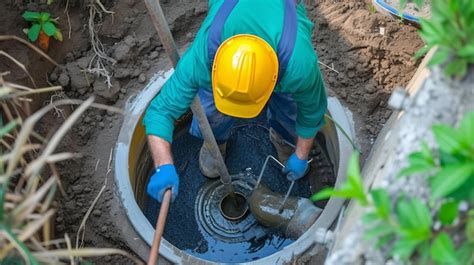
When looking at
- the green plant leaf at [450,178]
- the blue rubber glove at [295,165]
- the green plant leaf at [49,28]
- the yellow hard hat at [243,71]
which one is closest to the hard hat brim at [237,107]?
the yellow hard hat at [243,71]

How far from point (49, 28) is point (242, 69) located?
1.29 meters

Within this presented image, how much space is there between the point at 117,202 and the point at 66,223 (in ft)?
0.99

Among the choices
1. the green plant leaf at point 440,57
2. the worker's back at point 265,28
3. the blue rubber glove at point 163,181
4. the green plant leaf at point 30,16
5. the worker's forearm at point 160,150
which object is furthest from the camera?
the green plant leaf at point 30,16

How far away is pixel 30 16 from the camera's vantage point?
3086 millimetres

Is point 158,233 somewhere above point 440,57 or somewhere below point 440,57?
below

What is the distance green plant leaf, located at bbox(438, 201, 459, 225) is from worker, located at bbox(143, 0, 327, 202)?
1.26 metres

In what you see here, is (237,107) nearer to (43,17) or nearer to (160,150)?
(160,150)

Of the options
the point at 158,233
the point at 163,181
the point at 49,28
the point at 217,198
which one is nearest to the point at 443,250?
the point at 158,233

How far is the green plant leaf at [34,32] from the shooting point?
309 cm

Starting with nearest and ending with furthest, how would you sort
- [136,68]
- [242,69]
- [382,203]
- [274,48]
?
[382,203] < [242,69] < [274,48] < [136,68]

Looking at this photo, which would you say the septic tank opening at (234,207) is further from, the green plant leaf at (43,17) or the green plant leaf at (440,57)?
the green plant leaf at (440,57)

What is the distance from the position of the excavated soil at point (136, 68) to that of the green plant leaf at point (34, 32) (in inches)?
2.8

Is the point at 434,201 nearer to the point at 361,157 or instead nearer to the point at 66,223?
the point at 361,157

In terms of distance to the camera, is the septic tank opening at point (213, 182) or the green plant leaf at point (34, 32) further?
the septic tank opening at point (213, 182)
